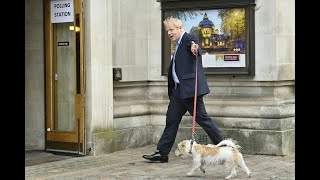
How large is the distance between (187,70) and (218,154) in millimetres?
1564

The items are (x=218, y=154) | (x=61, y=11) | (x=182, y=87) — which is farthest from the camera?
(x=61, y=11)

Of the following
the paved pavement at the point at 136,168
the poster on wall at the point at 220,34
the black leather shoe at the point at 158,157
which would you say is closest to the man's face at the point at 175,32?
the poster on wall at the point at 220,34

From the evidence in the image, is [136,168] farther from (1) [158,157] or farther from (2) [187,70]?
(2) [187,70]

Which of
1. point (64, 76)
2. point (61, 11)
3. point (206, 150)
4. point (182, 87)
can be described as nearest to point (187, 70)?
point (182, 87)

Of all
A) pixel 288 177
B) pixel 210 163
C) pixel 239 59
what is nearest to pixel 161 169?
pixel 210 163

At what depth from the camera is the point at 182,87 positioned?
863 cm

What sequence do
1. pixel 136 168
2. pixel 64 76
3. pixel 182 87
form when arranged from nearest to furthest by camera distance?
pixel 136 168, pixel 182 87, pixel 64 76

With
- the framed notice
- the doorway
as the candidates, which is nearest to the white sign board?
the doorway

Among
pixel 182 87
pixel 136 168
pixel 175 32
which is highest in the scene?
pixel 175 32

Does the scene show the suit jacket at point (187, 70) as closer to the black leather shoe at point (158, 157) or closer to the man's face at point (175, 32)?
the man's face at point (175, 32)

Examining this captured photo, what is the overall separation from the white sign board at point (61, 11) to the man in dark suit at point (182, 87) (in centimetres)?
170

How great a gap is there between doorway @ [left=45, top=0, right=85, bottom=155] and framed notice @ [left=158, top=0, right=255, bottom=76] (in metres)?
1.69

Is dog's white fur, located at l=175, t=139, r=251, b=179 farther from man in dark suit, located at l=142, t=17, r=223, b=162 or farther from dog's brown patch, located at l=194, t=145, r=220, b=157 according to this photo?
man in dark suit, located at l=142, t=17, r=223, b=162

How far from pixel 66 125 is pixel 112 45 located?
4.70 ft
